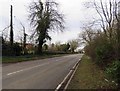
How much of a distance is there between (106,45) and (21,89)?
13900 millimetres

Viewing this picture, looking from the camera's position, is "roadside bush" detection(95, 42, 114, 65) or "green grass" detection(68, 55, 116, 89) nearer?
"green grass" detection(68, 55, 116, 89)

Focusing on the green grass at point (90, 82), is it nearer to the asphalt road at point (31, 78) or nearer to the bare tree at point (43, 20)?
the asphalt road at point (31, 78)

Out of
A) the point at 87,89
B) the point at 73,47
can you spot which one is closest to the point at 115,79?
the point at 87,89

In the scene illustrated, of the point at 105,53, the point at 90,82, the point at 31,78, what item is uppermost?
the point at 105,53

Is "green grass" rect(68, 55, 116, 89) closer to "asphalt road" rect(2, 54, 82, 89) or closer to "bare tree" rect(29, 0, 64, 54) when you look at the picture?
"asphalt road" rect(2, 54, 82, 89)

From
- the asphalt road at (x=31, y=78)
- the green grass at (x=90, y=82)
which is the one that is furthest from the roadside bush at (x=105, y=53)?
the asphalt road at (x=31, y=78)

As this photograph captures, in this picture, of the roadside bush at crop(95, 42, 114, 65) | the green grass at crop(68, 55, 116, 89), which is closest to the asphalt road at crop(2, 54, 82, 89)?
the green grass at crop(68, 55, 116, 89)

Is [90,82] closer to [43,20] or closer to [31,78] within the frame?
[31,78]

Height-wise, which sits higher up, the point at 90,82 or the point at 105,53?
the point at 105,53

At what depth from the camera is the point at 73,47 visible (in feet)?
584

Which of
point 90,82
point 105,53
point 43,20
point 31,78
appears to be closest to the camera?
point 90,82

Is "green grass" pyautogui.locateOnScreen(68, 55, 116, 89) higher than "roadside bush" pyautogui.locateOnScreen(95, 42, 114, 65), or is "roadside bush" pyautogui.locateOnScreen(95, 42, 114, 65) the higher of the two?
"roadside bush" pyautogui.locateOnScreen(95, 42, 114, 65)

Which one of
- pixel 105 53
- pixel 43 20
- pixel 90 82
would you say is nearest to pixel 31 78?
pixel 90 82

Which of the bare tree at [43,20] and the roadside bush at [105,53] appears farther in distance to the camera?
the bare tree at [43,20]
